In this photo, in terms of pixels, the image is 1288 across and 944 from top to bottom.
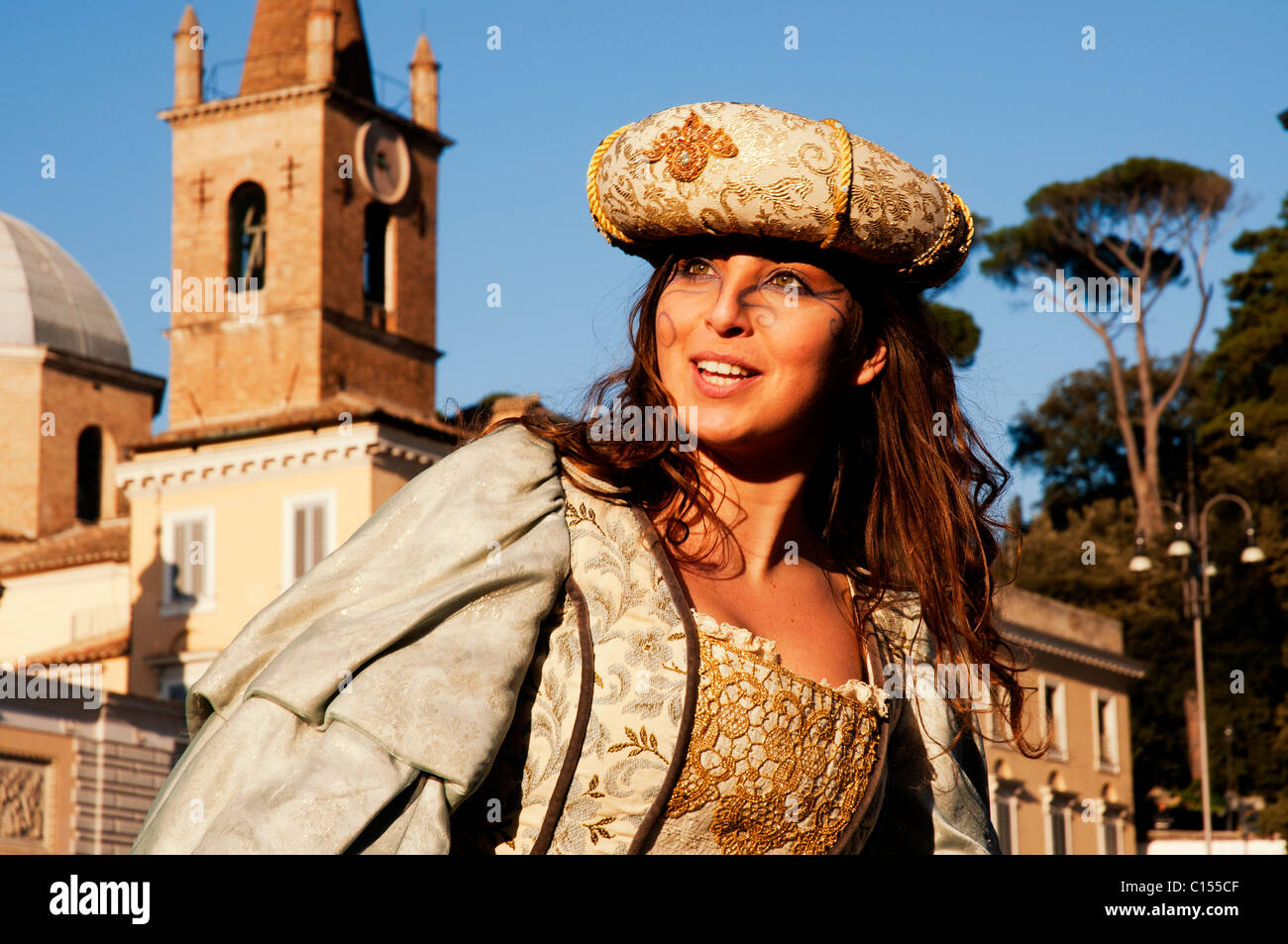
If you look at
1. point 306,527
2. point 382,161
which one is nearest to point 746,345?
point 306,527

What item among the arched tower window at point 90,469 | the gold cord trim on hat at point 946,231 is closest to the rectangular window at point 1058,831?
the arched tower window at point 90,469

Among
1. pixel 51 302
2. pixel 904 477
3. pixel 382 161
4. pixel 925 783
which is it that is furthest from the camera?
A: pixel 51 302

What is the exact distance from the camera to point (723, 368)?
3.04 meters

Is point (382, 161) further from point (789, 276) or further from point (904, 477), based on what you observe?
point (789, 276)

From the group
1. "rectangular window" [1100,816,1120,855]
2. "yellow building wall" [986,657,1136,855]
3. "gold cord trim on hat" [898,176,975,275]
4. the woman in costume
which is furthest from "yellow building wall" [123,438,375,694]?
"gold cord trim on hat" [898,176,975,275]

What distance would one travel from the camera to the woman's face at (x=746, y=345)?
3.04 metres

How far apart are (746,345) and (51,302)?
46.9 m

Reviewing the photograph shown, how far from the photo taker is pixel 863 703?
10.2ft

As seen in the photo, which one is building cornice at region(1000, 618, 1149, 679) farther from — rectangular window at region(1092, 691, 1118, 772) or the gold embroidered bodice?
the gold embroidered bodice

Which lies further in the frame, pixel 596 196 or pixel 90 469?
pixel 90 469

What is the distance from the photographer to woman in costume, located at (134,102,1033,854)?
257 centimetres

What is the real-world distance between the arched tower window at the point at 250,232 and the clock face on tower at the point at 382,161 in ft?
6.75
